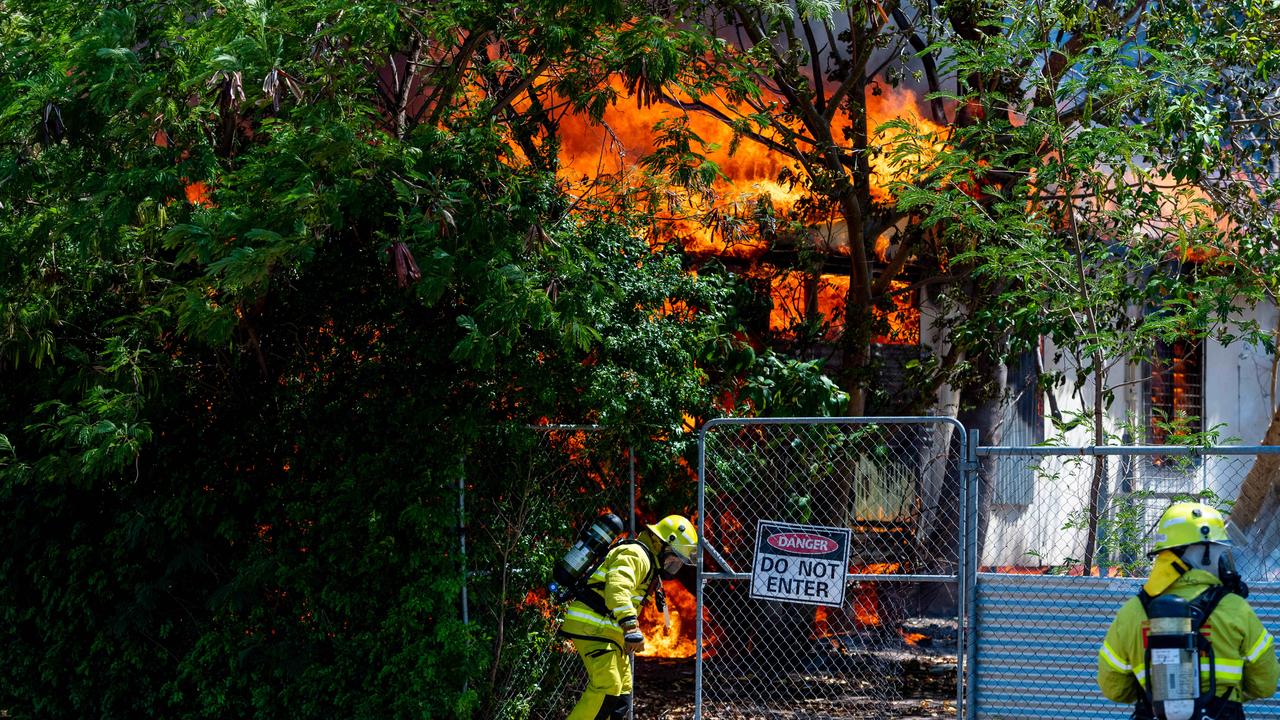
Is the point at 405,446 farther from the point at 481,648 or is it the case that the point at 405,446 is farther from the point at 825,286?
the point at 825,286

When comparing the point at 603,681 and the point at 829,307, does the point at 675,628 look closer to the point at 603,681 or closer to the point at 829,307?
the point at 829,307

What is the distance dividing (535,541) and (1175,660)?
4582 mm

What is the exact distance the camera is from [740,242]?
1159cm

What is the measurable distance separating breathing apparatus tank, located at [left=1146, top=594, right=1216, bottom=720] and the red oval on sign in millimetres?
2703

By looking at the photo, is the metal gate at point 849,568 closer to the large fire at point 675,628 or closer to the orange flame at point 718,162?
the large fire at point 675,628

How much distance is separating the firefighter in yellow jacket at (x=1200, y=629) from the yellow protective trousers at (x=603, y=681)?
11.4ft

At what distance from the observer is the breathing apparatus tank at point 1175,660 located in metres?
4.93

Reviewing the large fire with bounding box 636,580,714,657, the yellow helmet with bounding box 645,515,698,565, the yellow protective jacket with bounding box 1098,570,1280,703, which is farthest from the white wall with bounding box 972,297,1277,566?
the yellow protective jacket with bounding box 1098,570,1280,703

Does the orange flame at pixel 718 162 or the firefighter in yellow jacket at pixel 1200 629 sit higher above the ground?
the orange flame at pixel 718 162

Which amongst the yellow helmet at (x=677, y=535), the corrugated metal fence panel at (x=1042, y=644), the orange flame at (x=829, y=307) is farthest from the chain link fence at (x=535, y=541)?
the orange flame at (x=829, y=307)

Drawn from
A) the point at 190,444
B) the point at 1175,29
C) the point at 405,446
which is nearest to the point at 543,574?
the point at 405,446

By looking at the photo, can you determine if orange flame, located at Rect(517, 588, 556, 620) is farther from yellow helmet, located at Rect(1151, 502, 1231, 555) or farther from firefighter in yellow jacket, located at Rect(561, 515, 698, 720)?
yellow helmet, located at Rect(1151, 502, 1231, 555)

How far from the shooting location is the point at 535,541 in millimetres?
8484

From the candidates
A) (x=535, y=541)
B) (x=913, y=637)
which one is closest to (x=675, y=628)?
(x=913, y=637)
